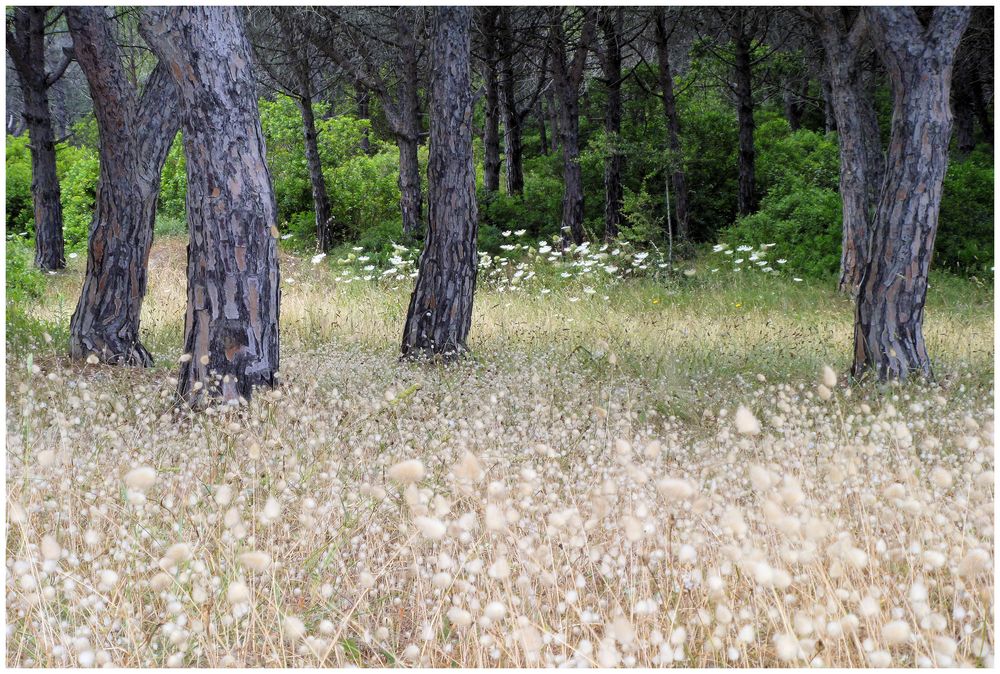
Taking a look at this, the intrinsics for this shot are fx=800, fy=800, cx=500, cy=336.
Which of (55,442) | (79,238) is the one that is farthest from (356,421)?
(79,238)

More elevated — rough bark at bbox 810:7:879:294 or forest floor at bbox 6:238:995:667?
rough bark at bbox 810:7:879:294

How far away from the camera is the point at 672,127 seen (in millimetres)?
15273

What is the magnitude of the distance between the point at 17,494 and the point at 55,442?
926mm

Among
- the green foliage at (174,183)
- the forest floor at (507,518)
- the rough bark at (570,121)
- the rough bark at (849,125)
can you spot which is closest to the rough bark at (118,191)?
the forest floor at (507,518)

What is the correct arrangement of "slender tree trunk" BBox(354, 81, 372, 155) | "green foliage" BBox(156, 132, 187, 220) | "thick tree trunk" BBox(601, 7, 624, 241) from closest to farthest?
"thick tree trunk" BBox(601, 7, 624, 241), "green foliage" BBox(156, 132, 187, 220), "slender tree trunk" BBox(354, 81, 372, 155)

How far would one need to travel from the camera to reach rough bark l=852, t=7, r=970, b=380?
223 inches

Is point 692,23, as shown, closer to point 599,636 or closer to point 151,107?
point 151,107

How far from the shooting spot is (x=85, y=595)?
2736 millimetres

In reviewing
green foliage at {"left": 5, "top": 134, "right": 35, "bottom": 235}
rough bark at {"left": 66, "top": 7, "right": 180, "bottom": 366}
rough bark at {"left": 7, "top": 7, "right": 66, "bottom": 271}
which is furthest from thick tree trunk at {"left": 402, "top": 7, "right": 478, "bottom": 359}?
green foliage at {"left": 5, "top": 134, "right": 35, "bottom": 235}

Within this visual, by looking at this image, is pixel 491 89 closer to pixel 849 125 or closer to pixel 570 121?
pixel 570 121

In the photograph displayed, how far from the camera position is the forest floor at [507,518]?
7.61ft

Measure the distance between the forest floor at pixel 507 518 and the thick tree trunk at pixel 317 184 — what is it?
38.8 ft

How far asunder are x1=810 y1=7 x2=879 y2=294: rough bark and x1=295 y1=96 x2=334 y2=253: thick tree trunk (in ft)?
35.4

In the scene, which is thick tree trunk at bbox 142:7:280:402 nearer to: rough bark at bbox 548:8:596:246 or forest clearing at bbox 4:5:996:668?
forest clearing at bbox 4:5:996:668
